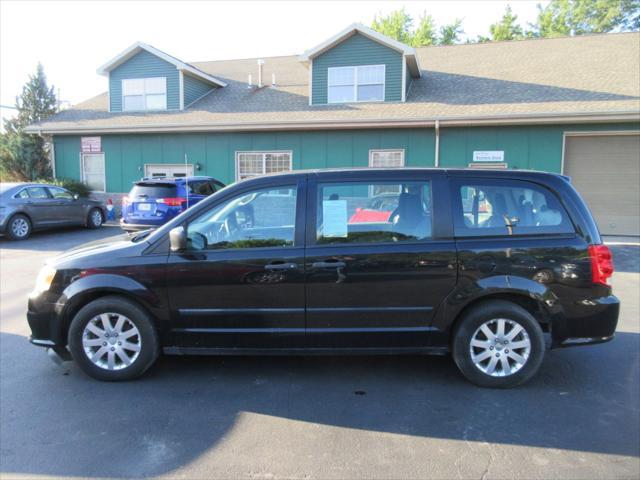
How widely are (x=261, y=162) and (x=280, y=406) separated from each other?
13.1 meters

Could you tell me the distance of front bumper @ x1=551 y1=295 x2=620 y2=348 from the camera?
13.2ft

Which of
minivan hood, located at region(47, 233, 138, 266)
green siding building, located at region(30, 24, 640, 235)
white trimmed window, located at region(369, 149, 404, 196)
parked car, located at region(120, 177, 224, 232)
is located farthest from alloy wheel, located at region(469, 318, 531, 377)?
white trimmed window, located at region(369, 149, 404, 196)

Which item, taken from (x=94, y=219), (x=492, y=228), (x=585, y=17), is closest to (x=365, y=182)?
(x=492, y=228)

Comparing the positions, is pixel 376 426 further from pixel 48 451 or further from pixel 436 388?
pixel 48 451

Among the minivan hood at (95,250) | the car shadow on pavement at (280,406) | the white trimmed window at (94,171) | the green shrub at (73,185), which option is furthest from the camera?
the white trimmed window at (94,171)

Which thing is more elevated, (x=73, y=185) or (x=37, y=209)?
(x=73, y=185)

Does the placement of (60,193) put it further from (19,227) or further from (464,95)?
(464,95)

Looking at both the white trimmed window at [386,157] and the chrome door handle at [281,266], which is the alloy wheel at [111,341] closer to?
the chrome door handle at [281,266]

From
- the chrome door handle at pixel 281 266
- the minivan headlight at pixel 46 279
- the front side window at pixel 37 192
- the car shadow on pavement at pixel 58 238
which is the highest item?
the front side window at pixel 37 192

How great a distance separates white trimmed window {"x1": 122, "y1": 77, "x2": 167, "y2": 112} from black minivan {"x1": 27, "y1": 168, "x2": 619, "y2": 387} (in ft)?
51.2

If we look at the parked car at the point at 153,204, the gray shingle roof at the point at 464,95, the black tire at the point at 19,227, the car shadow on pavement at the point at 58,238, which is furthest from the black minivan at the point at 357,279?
the gray shingle roof at the point at 464,95

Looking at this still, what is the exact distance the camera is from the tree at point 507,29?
125ft

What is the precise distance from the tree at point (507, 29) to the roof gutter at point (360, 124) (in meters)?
29.0

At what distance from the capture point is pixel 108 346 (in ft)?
13.6
